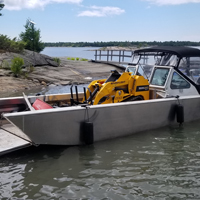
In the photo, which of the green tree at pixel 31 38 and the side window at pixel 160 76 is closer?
the side window at pixel 160 76

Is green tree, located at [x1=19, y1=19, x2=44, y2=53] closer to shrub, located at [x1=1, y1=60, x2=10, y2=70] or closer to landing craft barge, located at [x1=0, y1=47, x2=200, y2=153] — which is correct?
shrub, located at [x1=1, y1=60, x2=10, y2=70]

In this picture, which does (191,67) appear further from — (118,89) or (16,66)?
(16,66)

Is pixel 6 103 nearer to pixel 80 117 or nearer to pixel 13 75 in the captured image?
pixel 80 117

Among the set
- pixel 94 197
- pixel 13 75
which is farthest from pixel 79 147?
pixel 13 75

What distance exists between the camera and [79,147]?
676cm

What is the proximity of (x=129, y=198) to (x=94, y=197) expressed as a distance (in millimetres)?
559

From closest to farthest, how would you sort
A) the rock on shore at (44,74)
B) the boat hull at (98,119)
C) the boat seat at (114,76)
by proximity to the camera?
the boat hull at (98,119) < the boat seat at (114,76) < the rock on shore at (44,74)

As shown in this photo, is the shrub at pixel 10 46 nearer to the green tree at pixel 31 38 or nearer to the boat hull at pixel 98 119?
the green tree at pixel 31 38

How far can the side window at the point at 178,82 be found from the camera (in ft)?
28.9

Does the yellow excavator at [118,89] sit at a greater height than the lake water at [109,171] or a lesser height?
greater

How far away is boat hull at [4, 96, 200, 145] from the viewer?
6043mm

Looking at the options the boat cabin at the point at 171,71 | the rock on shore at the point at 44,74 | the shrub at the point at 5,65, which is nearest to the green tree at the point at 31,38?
the rock on shore at the point at 44,74

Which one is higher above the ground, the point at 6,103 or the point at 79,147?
the point at 6,103

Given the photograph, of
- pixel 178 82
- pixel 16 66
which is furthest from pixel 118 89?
pixel 16 66
